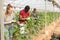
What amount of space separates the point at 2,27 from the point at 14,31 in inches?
4.7

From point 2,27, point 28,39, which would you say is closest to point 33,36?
point 28,39

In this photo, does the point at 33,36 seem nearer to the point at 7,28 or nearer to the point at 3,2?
the point at 7,28

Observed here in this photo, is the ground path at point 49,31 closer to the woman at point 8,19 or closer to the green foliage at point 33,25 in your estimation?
the green foliage at point 33,25

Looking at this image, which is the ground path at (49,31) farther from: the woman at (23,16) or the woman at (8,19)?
the woman at (8,19)

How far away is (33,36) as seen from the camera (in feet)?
5.86

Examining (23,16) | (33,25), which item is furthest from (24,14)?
(33,25)

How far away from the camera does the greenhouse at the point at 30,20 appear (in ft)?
5.66

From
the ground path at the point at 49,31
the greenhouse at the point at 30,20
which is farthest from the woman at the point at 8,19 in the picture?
the ground path at the point at 49,31

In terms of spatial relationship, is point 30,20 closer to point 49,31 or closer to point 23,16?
point 23,16

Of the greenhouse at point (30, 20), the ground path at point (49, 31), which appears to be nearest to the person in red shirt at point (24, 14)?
the greenhouse at point (30, 20)

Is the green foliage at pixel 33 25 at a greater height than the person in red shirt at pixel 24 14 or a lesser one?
lesser

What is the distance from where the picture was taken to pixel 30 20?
178 cm

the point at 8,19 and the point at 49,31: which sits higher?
the point at 8,19

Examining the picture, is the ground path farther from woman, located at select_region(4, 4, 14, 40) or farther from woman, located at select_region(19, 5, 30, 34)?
woman, located at select_region(4, 4, 14, 40)
